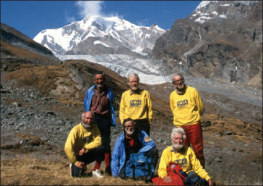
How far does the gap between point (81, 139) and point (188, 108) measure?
239 centimetres

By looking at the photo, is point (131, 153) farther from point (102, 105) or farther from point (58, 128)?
point (58, 128)

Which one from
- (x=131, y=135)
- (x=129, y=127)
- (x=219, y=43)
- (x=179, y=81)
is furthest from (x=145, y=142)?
(x=219, y=43)

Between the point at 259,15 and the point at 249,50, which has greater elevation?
the point at 259,15

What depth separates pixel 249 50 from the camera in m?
103

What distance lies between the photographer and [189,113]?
5.79m

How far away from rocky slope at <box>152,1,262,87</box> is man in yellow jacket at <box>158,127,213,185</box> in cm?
9385

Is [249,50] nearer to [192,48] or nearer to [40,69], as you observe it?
[192,48]

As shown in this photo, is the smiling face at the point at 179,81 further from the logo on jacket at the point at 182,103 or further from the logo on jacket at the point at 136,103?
the logo on jacket at the point at 136,103

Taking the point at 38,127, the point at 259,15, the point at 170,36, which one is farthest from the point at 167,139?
the point at 170,36

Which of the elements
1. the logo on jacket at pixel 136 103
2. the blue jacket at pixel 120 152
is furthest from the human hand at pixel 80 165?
the logo on jacket at pixel 136 103

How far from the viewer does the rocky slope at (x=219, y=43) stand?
101750 mm

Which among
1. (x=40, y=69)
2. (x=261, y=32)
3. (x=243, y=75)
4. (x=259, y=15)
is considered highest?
(x=259, y=15)

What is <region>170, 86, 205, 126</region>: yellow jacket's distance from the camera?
19.0 feet

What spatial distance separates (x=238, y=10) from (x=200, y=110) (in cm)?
15892
